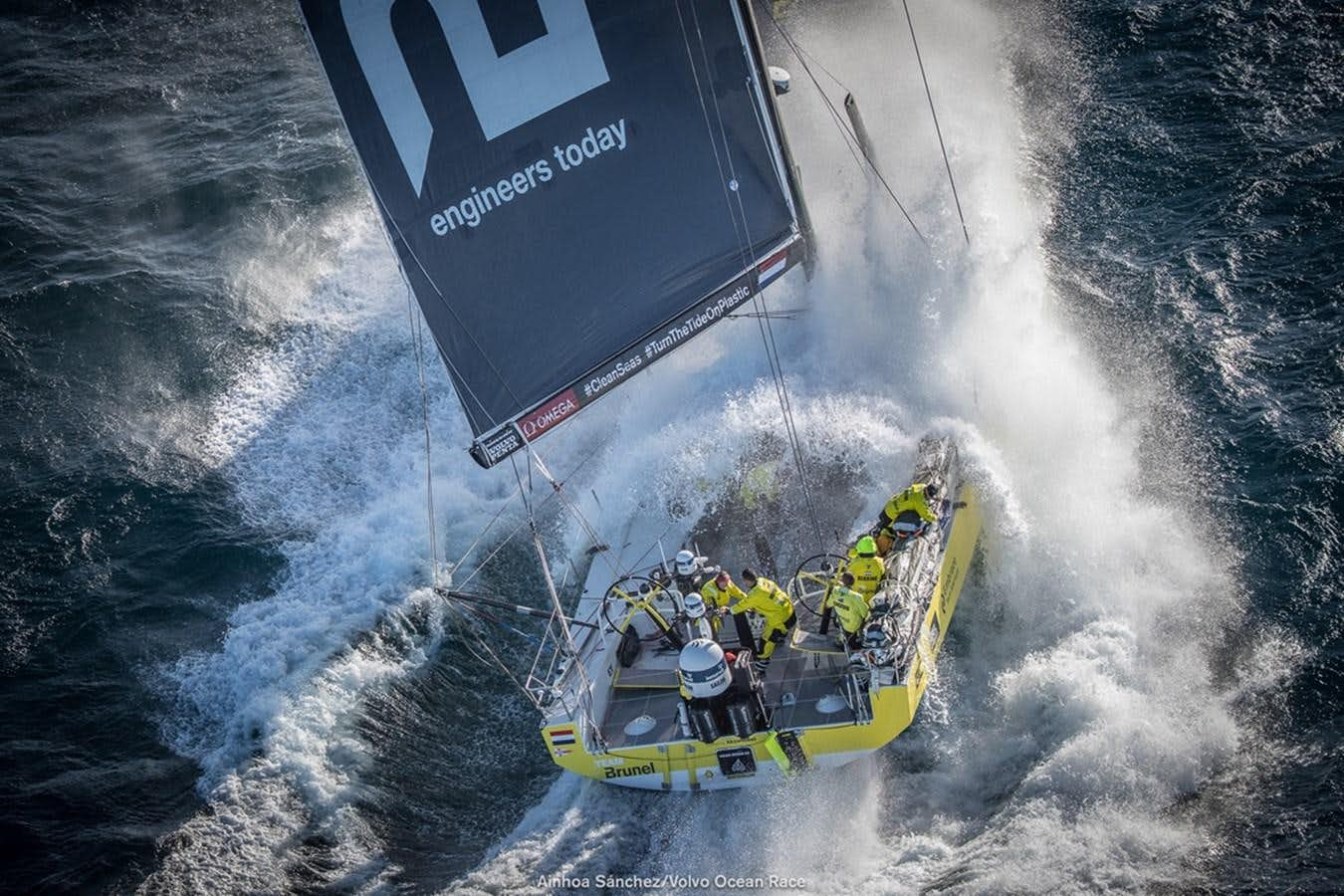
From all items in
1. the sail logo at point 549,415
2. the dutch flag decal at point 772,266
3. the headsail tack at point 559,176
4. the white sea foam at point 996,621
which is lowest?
the white sea foam at point 996,621

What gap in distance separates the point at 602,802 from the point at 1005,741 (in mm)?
4157

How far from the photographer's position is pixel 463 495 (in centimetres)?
1644

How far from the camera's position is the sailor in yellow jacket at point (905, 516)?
1290cm

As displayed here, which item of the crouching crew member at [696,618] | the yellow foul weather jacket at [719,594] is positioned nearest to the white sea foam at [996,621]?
the crouching crew member at [696,618]

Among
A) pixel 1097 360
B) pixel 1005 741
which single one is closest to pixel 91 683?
pixel 1005 741

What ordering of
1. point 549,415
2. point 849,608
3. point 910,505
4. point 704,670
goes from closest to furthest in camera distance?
point 704,670 < point 849,608 < point 549,415 < point 910,505

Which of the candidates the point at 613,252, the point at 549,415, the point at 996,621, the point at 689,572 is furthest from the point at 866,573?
the point at 613,252

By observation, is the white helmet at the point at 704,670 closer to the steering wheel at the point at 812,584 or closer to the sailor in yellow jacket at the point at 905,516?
the steering wheel at the point at 812,584

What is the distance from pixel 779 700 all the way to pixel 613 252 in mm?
4909

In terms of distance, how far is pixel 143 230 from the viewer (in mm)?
20938

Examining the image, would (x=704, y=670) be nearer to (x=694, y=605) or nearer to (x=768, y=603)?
(x=694, y=605)

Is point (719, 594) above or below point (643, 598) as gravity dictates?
above

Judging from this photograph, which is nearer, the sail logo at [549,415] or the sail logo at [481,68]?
the sail logo at [481,68]

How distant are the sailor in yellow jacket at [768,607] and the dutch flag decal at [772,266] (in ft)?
10.8
